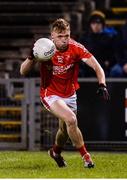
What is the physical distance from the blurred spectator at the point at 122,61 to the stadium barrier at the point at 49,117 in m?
0.66


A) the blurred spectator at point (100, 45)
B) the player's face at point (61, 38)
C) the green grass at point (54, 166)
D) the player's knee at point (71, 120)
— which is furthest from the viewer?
the blurred spectator at point (100, 45)

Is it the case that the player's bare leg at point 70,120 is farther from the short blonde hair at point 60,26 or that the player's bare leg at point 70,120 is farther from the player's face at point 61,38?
the short blonde hair at point 60,26

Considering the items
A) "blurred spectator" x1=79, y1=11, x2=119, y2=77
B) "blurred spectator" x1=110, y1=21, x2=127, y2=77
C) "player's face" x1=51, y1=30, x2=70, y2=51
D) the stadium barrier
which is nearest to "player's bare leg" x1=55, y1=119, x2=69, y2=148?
"player's face" x1=51, y1=30, x2=70, y2=51

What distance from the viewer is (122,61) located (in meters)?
16.4

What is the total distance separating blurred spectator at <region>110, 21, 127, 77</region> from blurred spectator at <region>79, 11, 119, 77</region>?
138mm

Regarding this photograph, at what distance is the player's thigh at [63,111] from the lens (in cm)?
1167

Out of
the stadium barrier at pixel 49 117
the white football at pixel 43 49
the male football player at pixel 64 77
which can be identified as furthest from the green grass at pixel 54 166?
the white football at pixel 43 49

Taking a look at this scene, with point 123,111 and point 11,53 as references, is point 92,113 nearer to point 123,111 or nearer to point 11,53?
point 123,111

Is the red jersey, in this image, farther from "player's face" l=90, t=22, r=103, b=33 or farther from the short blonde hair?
"player's face" l=90, t=22, r=103, b=33

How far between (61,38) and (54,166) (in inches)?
73.3

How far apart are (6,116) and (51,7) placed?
195 inches

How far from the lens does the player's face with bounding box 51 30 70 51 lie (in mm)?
11758

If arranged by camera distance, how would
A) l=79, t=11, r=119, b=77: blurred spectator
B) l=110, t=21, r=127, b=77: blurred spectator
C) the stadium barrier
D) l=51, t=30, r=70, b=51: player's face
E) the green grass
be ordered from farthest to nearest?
l=79, t=11, r=119, b=77: blurred spectator < l=110, t=21, r=127, b=77: blurred spectator < the stadium barrier < l=51, t=30, r=70, b=51: player's face < the green grass

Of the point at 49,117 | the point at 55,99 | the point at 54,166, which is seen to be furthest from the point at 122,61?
the point at 55,99
